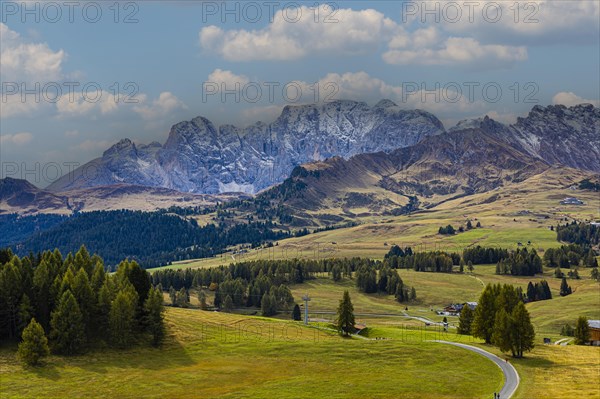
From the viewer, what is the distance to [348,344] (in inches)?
5645

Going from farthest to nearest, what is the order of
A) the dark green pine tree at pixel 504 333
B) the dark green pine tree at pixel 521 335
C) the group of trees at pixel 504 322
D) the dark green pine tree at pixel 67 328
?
the dark green pine tree at pixel 504 333 → the group of trees at pixel 504 322 → the dark green pine tree at pixel 521 335 → the dark green pine tree at pixel 67 328

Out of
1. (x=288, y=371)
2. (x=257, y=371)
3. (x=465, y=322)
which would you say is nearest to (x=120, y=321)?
(x=257, y=371)

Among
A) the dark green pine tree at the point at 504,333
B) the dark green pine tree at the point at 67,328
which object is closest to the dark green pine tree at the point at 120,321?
the dark green pine tree at the point at 67,328

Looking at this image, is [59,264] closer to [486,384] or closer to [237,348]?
[237,348]

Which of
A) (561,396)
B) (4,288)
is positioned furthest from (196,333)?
(561,396)

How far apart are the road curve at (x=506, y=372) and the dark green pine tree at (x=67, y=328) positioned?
80215 millimetres

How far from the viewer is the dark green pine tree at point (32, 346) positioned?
11906cm

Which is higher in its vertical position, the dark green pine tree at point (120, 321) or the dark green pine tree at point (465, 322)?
the dark green pine tree at point (120, 321)

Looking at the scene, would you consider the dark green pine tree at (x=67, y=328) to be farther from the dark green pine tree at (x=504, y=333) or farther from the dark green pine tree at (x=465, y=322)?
the dark green pine tree at (x=465, y=322)

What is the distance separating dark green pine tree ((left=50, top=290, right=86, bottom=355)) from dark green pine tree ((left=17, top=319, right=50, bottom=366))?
544 centimetres

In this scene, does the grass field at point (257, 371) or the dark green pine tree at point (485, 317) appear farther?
the dark green pine tree at point (485, 317)

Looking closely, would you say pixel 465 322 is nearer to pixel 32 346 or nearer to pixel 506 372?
pixel 506 372

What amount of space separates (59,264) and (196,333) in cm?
3555

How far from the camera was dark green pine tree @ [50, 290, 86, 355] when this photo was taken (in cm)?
12800
